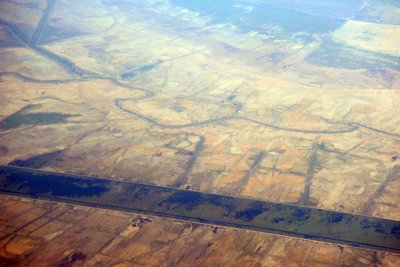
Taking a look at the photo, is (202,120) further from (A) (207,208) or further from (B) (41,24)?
(B) (41,24)

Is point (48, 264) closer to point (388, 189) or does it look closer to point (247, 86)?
point (388, 189)

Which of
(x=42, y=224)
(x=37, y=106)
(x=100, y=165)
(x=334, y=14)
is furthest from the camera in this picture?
(x=334, y=14)

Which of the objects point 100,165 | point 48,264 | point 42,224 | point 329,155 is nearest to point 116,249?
point 48,264

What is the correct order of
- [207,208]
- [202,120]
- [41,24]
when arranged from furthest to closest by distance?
[41,24] → [202,120] → [207,208]

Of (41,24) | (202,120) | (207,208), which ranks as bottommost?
(207,208)

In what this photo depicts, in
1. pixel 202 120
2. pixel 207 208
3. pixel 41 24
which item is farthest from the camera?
pixel 41 24

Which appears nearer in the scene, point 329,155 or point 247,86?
point 329,155

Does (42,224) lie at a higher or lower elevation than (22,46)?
lower

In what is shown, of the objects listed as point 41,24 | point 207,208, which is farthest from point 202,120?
point 41,24
